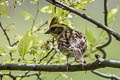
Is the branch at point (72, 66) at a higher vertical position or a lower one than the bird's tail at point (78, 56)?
lower

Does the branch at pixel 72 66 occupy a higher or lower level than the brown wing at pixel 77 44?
lower

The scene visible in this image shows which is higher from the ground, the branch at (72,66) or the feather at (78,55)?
the feather at (78,55)

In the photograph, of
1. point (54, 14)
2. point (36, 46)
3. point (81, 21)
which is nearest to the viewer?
point (54, 14)

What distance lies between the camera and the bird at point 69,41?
322 millimetres

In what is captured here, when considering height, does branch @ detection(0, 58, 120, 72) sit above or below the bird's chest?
below

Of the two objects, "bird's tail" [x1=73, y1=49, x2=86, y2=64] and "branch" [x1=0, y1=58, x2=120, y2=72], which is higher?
"bird's tail" [x1=73, y1=49, x2=86, y2=64]

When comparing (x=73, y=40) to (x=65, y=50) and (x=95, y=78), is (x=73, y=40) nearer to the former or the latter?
(x=65, y=50)

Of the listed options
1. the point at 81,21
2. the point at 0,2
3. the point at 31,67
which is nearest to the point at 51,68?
the point at 31,67

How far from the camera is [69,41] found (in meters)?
0.34

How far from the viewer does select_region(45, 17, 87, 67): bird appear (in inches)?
12.7

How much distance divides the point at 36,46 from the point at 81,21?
0.52 meters

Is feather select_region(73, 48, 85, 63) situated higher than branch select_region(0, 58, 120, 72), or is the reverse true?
feather select_region(73, 48, 85, 63)

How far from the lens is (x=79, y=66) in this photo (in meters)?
0.32

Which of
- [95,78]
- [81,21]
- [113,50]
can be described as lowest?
[95,78]
